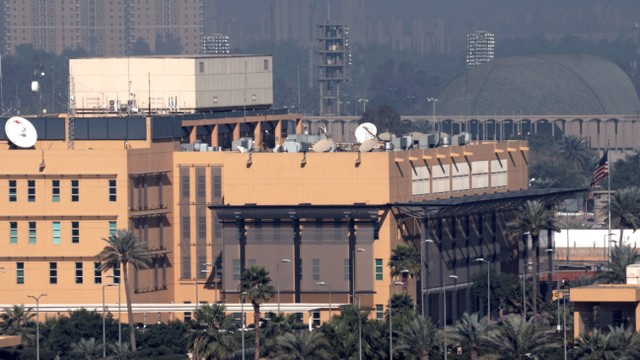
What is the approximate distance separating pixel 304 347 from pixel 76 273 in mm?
42353

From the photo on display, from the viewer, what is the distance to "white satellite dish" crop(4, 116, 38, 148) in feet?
568

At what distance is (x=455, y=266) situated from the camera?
17488 centimetres

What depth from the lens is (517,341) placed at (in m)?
128

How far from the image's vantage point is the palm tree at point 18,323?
15112 centimetres

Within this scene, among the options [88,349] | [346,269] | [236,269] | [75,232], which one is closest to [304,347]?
[88,349]

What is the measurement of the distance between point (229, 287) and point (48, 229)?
45.2ft

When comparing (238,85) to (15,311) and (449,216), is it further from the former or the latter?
(15,311)

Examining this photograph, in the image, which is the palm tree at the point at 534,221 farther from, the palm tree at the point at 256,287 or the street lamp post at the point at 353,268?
the palm tree at the point at 256,287

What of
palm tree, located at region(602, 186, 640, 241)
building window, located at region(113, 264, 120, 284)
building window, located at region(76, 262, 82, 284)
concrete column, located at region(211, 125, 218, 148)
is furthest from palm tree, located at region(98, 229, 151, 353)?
palm tree, located at region(602, 186, 640, 241)

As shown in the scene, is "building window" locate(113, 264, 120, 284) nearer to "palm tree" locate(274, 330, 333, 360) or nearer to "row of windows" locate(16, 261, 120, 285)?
"row of windows" locate(16, 261, 120, 285)

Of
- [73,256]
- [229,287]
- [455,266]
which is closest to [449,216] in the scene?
[455,266]

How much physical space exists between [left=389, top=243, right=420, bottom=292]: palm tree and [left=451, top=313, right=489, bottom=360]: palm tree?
2952cm

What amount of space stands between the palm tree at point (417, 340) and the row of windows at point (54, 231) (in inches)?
1689

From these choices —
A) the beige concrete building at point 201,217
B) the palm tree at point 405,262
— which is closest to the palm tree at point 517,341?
the palm tree at point 405,262
